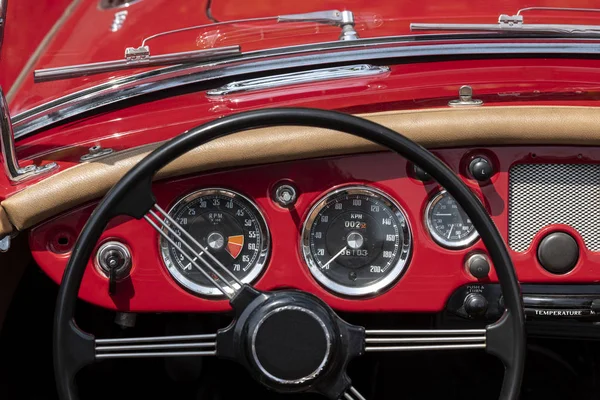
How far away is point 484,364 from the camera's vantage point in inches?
116

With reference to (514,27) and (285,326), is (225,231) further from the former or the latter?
(514,27)

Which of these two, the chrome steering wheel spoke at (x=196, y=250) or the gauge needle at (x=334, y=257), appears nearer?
the chrome steering wheel spoke at (x=196, y=250)

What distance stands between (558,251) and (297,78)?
72 cm

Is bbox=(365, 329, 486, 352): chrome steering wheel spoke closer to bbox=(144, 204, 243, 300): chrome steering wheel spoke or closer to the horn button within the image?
the horn button

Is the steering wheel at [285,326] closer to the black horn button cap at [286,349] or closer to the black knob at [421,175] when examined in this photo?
the black horn button cap at [286,349]

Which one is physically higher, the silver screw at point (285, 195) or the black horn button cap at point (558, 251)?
the silver screw at point (285, 195)

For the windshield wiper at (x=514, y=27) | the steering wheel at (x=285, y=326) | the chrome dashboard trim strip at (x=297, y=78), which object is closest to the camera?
the steering wheel at (x=285, y=326)

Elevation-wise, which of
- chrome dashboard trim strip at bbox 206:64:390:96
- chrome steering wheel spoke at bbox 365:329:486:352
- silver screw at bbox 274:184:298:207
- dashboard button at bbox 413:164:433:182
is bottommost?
chrome steering wheel spoke at bbox 365:329:486:352

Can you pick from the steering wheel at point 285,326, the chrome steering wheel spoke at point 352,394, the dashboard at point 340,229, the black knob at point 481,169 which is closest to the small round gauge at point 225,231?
the dashboard at point 340,229

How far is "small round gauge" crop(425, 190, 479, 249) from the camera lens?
1.97 metres

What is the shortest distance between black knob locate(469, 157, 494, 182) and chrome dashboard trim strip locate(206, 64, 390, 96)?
39 cm

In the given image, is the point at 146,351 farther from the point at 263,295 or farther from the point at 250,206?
the point at 250,206

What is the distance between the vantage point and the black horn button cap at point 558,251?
2.00 metres

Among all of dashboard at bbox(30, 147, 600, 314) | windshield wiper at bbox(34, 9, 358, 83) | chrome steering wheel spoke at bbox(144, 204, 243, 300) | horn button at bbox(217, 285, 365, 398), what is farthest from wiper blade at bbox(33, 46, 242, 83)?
horn button at bbox(217, 285, 365, 398)
